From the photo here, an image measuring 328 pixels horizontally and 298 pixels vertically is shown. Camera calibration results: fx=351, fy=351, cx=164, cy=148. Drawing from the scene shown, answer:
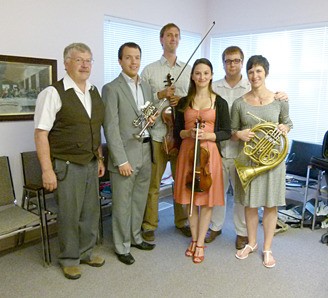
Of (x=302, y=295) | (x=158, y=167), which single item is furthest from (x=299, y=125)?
(x=302, y=295)

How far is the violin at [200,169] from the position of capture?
248cm

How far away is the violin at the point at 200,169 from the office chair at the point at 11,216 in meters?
1.13

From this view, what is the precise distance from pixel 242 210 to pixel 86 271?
4.38 feet

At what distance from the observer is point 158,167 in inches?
116

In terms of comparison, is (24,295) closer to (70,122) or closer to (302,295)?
(70,122)

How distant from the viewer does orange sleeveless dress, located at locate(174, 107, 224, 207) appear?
2541 mm

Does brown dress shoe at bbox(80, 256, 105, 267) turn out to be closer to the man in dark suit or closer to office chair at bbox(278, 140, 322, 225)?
the man in dark suit

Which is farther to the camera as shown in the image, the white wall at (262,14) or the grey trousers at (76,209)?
the white wall at (262,14)

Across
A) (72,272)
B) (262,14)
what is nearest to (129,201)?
(72,272)

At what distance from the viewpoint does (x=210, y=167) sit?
2.56 metres

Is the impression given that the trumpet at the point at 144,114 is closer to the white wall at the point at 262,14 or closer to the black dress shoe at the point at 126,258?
the black dress shoe at the point at 126,258

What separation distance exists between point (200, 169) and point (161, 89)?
2.72 feet

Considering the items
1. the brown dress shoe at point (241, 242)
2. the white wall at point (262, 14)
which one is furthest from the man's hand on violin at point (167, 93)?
the white wall at point (262, 14)

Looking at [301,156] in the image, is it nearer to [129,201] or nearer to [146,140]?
[146,140]
